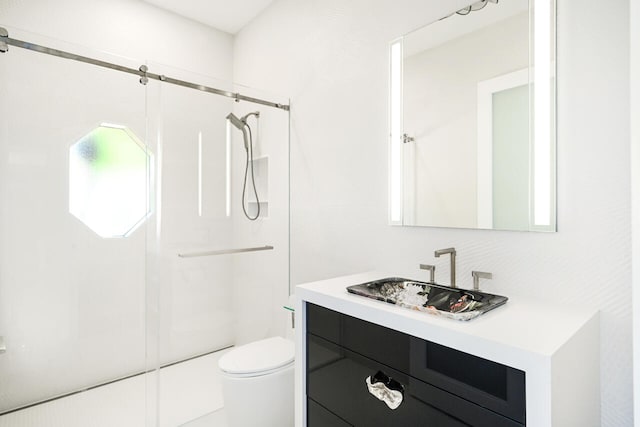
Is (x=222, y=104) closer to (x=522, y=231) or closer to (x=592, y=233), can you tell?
(x=522, y=231)

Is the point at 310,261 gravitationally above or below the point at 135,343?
above

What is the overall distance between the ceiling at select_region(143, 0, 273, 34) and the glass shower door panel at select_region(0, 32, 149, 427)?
901 millimetres

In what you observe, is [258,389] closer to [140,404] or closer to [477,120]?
[140,404]

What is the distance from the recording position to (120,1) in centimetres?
251

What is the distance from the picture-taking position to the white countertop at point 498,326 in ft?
2.93

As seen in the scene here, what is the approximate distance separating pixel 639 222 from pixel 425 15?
1.31 metres

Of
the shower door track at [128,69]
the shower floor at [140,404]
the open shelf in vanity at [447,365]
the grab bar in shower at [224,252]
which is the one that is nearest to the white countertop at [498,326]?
the open shelf in vanity at [447,365]

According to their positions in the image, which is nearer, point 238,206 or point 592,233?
point 592,233

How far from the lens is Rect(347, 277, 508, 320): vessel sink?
1.18m

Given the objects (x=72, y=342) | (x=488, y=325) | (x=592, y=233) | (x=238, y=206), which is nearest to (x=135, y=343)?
(x=72, y=342)

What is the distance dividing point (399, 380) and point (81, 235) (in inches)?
74.4

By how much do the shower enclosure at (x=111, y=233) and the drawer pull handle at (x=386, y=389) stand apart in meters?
1.35

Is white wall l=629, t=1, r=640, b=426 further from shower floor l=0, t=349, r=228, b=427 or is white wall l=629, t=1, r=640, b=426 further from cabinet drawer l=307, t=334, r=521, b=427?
shower floor l=0, t=349, r=228, b=427

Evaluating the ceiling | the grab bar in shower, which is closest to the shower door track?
the ceiling
